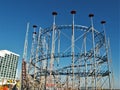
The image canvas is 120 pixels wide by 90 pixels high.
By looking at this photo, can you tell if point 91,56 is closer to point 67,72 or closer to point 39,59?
point 67,72

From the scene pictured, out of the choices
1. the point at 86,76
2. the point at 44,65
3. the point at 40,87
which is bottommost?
the point at 40,87

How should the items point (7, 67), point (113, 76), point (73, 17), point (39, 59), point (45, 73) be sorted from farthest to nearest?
1. point (7, 67)
2. point (39, 59)
3. point (45, 73)
4. point (113, 76)
5. point (73, 17)

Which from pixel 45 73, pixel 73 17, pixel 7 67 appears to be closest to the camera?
pixel 73 17

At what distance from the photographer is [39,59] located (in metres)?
37.3

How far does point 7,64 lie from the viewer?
389 feet

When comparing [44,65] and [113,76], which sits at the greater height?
[44,65]

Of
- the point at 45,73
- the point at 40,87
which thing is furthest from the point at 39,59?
the point at 40,87

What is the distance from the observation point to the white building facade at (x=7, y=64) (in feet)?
369

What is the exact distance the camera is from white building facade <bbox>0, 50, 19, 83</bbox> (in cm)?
11244

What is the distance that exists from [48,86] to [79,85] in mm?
8431

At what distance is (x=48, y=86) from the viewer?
3019 cm

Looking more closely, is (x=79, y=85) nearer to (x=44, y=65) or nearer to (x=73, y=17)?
(x=44, y=65)

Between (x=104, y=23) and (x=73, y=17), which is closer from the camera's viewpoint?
(x=73, y=17)

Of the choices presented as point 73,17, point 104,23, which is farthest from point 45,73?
point 104,23
